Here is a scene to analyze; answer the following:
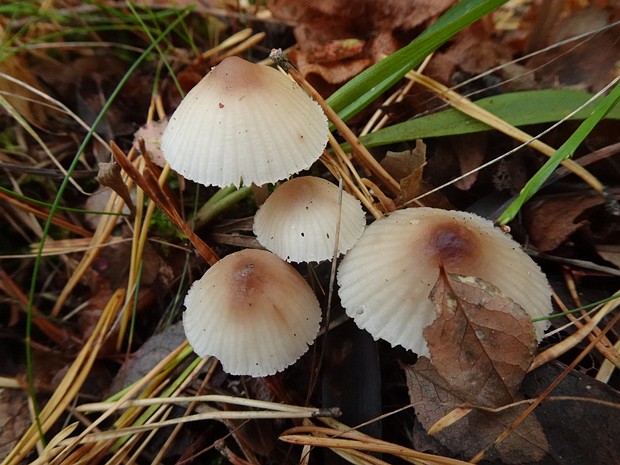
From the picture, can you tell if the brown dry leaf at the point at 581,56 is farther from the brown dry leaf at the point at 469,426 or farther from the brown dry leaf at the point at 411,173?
the brown dry leaf at the point at 469,426

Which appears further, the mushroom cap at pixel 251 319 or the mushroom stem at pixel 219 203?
the mushroom stem at pixel 219 203

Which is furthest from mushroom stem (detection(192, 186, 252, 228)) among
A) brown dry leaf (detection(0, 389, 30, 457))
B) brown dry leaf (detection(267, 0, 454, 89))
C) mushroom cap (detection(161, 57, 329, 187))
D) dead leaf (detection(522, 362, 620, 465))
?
dead leaf (detection(522, 362, 620, 465))

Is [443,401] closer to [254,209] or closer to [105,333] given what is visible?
[254,209]

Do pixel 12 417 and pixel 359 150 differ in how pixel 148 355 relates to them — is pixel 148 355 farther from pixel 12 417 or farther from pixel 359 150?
pixel 359 150

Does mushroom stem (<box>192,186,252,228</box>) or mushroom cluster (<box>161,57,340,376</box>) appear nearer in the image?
mushroom cluster (<box>161,57,340,376</box>)

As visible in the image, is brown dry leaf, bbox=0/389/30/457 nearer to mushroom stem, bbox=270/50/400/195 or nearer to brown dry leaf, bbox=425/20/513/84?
mushroom stem, bbox=270/50/400/195

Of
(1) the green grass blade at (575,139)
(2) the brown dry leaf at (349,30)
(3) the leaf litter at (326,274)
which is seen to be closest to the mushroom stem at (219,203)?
(3) the leaf litter at (326,274)

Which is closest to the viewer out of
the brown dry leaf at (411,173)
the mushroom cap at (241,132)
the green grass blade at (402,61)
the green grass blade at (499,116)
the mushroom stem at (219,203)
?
the mushroom cap at (241,132)
